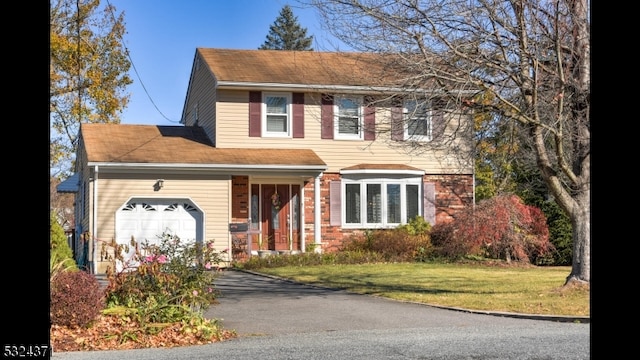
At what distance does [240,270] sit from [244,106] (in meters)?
5.65

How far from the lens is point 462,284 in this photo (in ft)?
57.3

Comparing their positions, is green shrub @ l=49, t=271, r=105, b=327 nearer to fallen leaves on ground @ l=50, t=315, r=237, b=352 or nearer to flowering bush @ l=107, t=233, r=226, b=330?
fallen leaves on ground @ l=50, t=315, r=237, b=352

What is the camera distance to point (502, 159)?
16734mm

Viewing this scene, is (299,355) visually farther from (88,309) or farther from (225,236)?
(225,236)

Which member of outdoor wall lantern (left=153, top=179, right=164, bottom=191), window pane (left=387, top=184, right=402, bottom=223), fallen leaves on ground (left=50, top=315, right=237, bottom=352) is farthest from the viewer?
window pane (left=387, top=184, right=402, bottom=223)

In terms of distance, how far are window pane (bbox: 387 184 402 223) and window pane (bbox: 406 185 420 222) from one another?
37cm

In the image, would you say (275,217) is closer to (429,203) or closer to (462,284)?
(429,203)

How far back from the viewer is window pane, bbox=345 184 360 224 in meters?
25.5

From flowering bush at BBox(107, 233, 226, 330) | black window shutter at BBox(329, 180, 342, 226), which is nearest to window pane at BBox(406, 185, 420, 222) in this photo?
black window shutter at BBox(329, 180, 342, 226)

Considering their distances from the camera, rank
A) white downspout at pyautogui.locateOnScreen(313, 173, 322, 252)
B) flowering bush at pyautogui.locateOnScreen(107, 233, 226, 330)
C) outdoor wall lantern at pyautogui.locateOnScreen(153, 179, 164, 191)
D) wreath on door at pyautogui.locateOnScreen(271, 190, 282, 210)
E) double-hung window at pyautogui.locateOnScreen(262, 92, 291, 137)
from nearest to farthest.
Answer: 1. flowering bush at pyautogui.locateOnScreen(107, 233, 226, 330)
2. outdoor wall lantern at pyautogui.locateOnScreen(153, 179, 164, 191)
3. white downspout at pyautogui.locateOnScreen(313, 173, 322, 252)
4. double-hung window at pyautogui.locateOnScreen(262, 92, 291, 137)
5. wreath on door at pyautogui.locateOnScreen(271, 190, 282, 210)

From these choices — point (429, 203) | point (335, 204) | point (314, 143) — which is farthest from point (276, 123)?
point (429, 203)

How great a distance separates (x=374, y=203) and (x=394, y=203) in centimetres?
70

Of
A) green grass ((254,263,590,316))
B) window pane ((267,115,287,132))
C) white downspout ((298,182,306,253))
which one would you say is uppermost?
window pane ((267,115,287,132))
